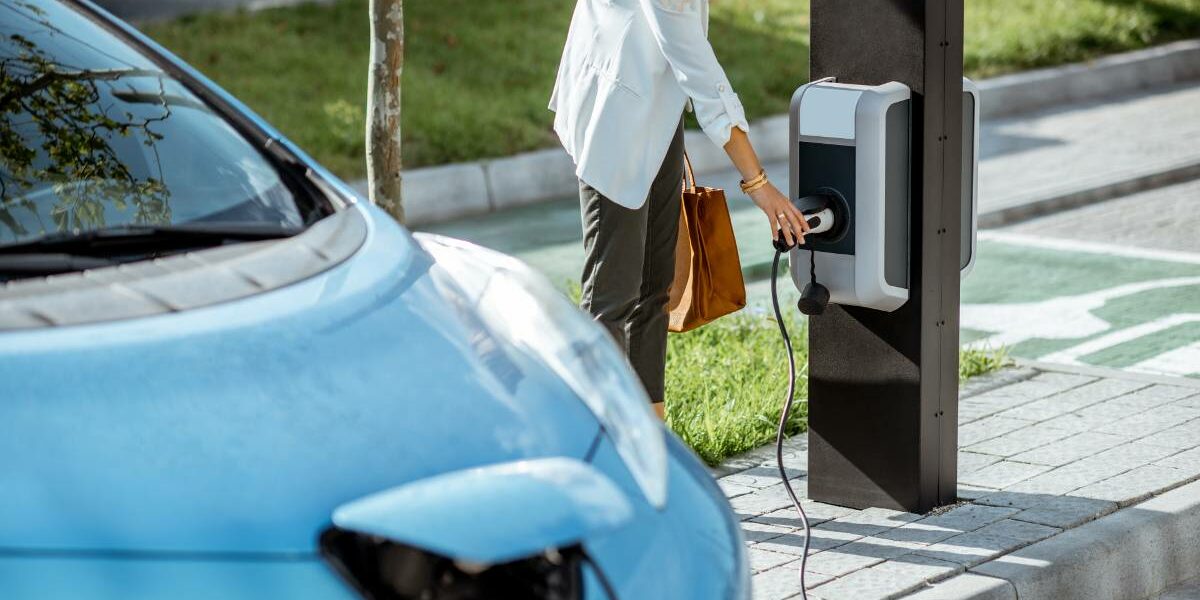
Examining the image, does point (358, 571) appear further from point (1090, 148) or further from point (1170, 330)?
point (1090, 148)

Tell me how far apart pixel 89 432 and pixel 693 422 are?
293cm

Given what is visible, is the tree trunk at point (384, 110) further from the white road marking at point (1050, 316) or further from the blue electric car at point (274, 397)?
the white road marking at point (1050, 316)

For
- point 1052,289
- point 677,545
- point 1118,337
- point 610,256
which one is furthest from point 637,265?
point 1052,289

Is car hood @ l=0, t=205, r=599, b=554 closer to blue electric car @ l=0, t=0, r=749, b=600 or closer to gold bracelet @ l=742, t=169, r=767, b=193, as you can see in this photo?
blue electric car @ l=0, t=0, r=749, b=600

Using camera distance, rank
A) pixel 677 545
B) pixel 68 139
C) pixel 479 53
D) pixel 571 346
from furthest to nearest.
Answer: pixel 479 53
pixel 68 139
pixel 571 346
pixel 677 545

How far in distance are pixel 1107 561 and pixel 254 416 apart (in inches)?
96.9

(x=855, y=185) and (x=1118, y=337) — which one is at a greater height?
(x=855, y=185)

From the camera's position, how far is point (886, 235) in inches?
154

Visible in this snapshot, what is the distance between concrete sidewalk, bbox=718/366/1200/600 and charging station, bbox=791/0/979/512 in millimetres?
165

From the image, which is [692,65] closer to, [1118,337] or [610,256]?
[610,256]

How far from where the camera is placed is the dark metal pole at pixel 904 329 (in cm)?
388

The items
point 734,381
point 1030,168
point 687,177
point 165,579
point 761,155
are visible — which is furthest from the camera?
point 761,155

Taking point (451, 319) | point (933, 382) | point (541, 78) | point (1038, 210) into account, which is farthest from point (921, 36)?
point (541, 78)

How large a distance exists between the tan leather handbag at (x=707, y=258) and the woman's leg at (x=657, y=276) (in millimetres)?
46
